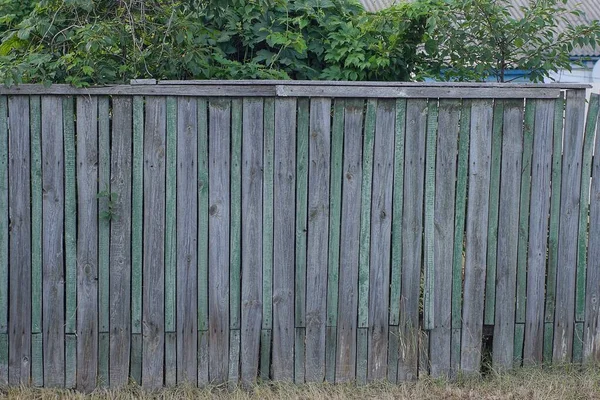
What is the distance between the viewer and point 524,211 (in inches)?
199

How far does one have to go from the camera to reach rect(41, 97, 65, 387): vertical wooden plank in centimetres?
477

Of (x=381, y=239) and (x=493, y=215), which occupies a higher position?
(x=493, y=215)

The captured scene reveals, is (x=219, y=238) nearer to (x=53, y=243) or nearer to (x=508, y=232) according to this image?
(x=53, y=243)

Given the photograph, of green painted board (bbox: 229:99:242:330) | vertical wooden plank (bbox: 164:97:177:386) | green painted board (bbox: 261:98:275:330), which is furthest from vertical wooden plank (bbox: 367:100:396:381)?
vertical wooden plank (bbox: 164:97:177:386)

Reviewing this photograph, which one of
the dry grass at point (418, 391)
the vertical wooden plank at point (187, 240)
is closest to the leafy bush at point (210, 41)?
the vertical wooden plank at point (187, 240)

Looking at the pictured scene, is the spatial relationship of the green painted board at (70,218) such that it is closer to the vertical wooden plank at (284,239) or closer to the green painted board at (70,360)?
the green painted board at (70,360)

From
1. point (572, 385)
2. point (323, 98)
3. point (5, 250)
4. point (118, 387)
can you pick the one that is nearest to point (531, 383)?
point (572, 385)

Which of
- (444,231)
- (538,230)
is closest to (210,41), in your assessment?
(444,231)

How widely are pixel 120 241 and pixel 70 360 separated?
81 centimetres

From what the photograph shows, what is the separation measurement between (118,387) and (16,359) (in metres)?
0.64

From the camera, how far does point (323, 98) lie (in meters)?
4.89

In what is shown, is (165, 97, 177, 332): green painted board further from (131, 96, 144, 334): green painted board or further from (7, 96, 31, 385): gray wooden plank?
(7, 96, 31, 385): gray wooden plank

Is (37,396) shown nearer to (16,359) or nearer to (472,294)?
(16,359)

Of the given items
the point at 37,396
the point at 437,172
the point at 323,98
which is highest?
the point at 323,98
